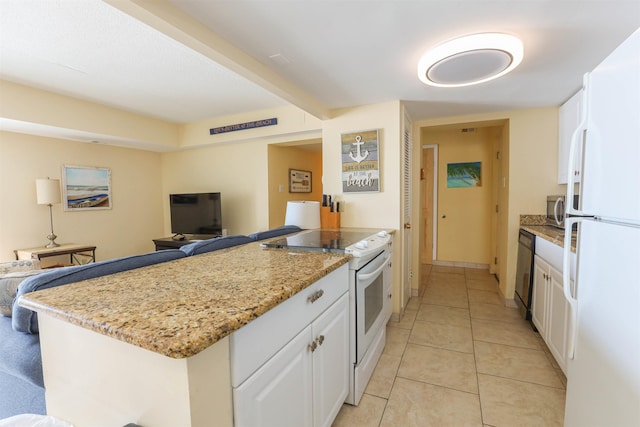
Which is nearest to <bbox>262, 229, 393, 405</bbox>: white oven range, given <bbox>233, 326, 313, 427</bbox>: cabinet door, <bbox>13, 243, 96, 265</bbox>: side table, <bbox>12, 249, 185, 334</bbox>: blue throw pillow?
<bbox>233, 326, 313, 427</bbox>: cabinet door

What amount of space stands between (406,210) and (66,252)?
394 cm

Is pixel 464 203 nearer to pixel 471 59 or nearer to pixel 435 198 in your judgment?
pixel 435 198

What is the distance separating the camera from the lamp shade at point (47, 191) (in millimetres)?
3109

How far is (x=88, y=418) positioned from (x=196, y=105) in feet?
9.75

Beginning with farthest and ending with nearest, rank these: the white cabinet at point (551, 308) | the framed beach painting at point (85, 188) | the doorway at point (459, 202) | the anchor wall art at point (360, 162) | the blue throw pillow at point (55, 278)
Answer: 1. the doorway at point (459, 202)
2. the framed beach painting at point (85, 188)
3. the anchor wall art at point (360, 162)
4. the white cabinet at point (551, 308)
5. the blue throw pillow at point (55, 278)

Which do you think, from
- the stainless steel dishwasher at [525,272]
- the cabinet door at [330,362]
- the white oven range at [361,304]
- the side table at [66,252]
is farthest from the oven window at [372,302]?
the side table at [66,252]

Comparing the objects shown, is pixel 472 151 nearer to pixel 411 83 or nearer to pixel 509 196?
pixel 509 196

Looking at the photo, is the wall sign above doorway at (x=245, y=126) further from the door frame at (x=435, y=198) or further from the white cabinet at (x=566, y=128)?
the white cabinet at (x=566, y=128)

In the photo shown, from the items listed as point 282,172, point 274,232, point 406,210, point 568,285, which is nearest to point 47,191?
point 282,172

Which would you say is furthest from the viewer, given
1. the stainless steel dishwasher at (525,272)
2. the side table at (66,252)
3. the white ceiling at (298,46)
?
the side table at (66,252)

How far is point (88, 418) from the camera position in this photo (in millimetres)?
854

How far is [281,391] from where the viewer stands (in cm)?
96

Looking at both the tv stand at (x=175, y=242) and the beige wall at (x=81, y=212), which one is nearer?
the beige wall at (x=81, y=212)

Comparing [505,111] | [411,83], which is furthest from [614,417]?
[505,111]
